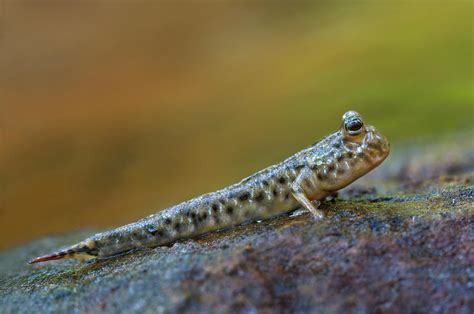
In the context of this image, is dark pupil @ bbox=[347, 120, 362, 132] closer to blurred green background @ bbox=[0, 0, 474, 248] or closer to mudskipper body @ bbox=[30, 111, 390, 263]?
mudskipper body @ bbox=[30, 111, 390, 263]

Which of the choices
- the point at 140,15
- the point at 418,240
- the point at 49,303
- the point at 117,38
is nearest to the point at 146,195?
the point at 49,303

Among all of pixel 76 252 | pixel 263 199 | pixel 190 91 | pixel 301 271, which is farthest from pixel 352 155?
pixel 190 91

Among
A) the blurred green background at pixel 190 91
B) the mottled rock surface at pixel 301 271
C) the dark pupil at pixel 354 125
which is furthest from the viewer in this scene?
the blurred green background at pixel 190 91

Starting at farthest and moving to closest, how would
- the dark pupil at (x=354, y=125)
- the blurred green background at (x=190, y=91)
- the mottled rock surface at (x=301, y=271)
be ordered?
1. the blurred green background at (x=190, y=91)
2. the dark pupil at (x=354, y=125)
3. the mottled rock surface at (x=301, y=271)

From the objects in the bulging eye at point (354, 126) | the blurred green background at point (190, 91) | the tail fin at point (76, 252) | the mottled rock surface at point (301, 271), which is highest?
the blurred green background at point (190, 91)

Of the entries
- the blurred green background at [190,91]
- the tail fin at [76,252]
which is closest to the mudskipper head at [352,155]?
the tail fin at [76,252]

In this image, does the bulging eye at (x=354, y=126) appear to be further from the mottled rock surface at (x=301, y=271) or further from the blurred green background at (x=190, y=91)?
the blurred green background at (x=190, y=91)

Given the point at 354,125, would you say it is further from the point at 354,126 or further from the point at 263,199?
the point at 263,199

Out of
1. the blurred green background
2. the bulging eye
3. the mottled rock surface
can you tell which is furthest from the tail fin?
the blurred green background
